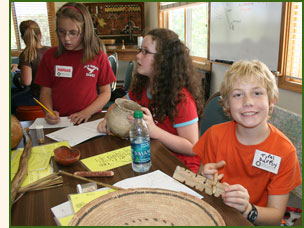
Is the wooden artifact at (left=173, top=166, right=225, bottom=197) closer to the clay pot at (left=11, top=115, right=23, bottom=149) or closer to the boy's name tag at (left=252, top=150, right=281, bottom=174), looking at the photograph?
the boy's name tag at (left=252, top=150, right=281, bottom=174)

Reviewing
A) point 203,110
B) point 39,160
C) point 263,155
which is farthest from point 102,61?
point 263,155

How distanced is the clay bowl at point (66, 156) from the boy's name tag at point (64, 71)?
89 cm

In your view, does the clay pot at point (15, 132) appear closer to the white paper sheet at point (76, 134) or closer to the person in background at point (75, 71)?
the white paper sheet at point (76, 134)

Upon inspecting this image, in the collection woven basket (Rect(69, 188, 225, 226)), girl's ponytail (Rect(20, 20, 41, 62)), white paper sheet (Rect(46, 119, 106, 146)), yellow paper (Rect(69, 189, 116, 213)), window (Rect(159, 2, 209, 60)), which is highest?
window (Rect(159, 2, 209, 60))

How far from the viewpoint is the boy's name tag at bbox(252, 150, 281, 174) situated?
3.02ft

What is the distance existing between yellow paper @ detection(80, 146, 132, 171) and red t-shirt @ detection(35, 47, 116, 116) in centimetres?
86

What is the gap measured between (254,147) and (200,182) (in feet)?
1.10

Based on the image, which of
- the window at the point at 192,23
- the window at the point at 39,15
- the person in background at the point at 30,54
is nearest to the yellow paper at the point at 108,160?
the person in background at the point at 30,54

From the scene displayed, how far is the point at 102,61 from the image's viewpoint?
1.89m

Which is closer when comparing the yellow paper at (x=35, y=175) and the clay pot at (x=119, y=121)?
the yellow paper at (x=35, y=175)

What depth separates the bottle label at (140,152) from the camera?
87 cm

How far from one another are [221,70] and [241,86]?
227 cm

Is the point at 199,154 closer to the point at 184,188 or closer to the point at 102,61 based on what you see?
the point at 184,188

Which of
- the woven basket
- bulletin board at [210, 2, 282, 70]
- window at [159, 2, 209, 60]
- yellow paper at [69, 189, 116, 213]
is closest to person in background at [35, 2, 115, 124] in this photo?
yellow paper at [69, 189, 116, 213]
